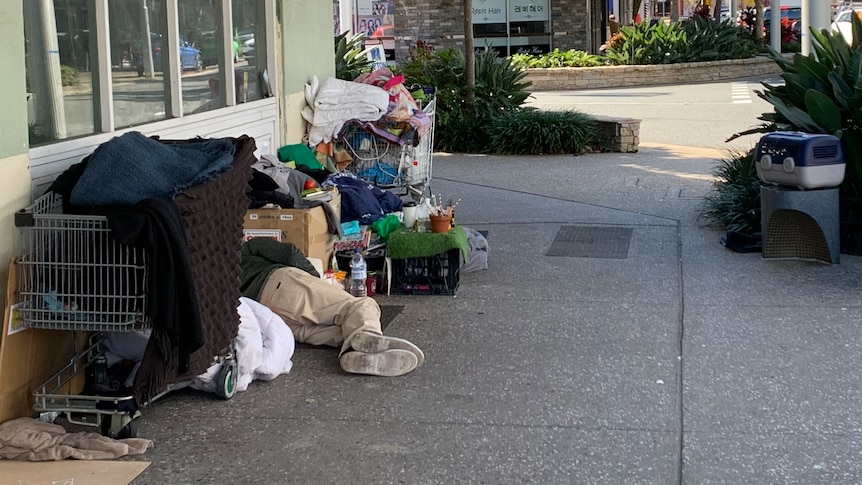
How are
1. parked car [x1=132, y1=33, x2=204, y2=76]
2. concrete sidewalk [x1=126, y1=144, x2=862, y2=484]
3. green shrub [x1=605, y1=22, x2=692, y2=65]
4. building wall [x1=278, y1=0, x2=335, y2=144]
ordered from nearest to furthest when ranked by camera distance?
concrete sidewalk [x1=126, y1=144, x2=862, y2=484] → parked car [x1=132, y1=33, x2=204, y2=76] → building wall [x1=278, y1=0, x2=335, y2=144] → green shrub [x1=605, y1=22, x2=692, y2=65]

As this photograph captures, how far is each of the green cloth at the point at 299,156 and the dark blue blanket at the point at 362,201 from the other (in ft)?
1.75

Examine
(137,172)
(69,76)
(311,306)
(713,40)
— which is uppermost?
(713,40)

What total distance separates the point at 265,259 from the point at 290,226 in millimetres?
536

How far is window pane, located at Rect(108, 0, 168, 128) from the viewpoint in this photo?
6.47m

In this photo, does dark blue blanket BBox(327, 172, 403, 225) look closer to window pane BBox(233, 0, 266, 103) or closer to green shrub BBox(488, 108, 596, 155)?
window pane BBox(233, 0, 266, 103)

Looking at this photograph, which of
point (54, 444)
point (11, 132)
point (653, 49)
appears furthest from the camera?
point (653, 49)

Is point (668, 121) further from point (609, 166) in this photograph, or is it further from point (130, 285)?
point (130, 285)

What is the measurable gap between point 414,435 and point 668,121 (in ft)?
48.8

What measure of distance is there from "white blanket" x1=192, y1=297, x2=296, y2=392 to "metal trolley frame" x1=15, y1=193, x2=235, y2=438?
1.97 feet

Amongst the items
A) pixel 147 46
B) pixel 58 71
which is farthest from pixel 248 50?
pixel 58 71

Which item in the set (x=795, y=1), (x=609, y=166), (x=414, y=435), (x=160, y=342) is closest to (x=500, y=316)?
(x=414, y=435)

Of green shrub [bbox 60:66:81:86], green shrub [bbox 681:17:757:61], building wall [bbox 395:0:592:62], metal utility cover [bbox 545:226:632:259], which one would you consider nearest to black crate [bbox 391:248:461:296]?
metal utility cover [bbox 545:226:632:259]

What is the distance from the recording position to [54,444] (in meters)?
4.65

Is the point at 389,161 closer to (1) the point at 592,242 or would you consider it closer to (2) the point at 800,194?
(1) the point at 592,242
